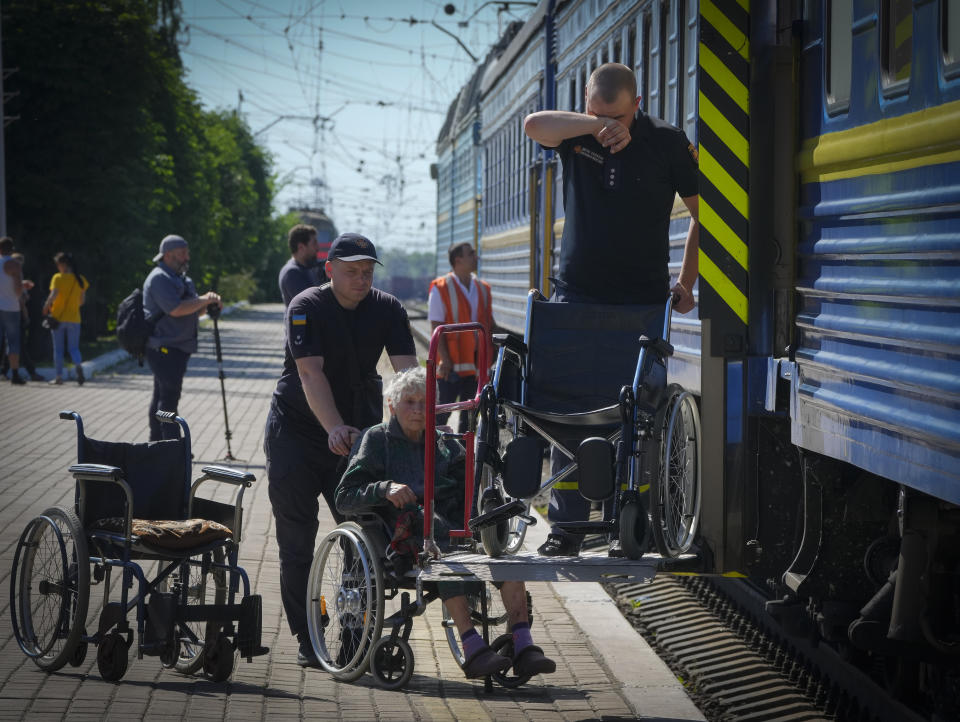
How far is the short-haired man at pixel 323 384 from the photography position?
22.4 ft

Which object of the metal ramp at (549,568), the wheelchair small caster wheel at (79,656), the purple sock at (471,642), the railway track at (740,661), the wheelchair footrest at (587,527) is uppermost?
the wheelchair footrest at (587,527)

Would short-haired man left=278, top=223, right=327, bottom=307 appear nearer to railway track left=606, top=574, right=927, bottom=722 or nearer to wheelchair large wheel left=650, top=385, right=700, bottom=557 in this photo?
railway track left=606, top=574, right=927, bottom=722

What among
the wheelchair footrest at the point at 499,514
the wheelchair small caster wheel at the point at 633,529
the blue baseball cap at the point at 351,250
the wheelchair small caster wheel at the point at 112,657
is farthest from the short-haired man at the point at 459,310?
the wheelchair small caster wheel at the point at 633,529

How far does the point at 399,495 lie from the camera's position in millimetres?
6211

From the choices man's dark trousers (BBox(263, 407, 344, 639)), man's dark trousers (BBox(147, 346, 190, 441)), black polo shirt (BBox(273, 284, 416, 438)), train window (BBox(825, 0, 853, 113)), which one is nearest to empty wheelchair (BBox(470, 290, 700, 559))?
black polo shirt (BBox(273, 284, 416, 438))

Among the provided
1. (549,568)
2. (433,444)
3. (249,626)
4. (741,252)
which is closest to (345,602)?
(249,626)

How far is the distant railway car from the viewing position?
4625mm

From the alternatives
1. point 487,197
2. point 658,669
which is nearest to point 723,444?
point 658,669

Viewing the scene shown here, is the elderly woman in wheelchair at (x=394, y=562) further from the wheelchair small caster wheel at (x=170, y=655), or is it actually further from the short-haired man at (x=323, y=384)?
the wheelchair small caster wheel at (x=170, y=655)

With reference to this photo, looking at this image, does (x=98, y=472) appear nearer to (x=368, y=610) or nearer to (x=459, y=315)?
(x=368, y=610)

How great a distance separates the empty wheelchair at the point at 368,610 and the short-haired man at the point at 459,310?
5290 millimetres

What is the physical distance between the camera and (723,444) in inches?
244

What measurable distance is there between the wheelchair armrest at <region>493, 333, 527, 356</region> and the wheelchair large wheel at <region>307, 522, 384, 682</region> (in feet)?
3.17

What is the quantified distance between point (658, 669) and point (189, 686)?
2046mm
